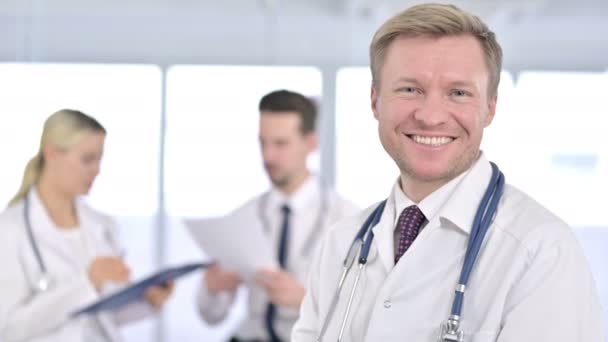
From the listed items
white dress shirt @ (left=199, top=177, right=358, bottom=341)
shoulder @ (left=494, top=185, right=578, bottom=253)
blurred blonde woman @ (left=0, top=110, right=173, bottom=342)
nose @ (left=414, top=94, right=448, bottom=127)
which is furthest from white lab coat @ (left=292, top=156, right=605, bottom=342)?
blurred blonde woman @ (left=0, top=110, right=173, bottom=342)

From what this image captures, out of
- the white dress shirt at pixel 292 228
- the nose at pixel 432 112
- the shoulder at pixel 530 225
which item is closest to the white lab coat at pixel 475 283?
the shoulder at pixel 530 225

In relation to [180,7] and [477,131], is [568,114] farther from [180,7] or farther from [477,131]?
[477,131]

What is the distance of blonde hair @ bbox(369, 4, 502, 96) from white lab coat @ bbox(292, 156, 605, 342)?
173mm

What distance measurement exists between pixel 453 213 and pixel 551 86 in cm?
231

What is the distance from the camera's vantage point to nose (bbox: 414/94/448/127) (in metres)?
1.39

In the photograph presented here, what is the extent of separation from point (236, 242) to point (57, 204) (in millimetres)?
702

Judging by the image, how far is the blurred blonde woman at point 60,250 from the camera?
3.38 m

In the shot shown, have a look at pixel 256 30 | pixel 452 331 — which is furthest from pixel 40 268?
pixel 452 331

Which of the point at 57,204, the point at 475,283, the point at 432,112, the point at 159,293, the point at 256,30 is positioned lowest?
the point at 159,293

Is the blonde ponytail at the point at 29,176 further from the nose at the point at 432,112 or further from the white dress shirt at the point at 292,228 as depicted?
the nose at the point at 432,112

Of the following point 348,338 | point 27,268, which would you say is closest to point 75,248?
point 27,268

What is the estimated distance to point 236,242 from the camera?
356 cm

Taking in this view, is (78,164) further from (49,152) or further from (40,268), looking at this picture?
(40,268)

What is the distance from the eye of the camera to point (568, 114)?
11.6ft
